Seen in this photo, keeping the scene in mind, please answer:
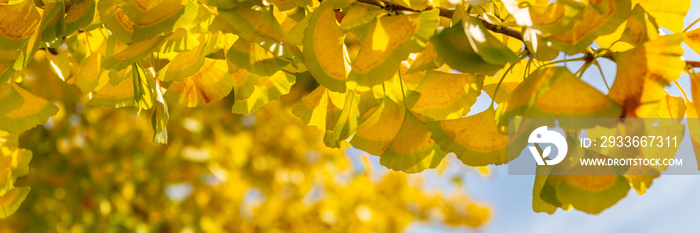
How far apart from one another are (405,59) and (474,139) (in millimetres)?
100

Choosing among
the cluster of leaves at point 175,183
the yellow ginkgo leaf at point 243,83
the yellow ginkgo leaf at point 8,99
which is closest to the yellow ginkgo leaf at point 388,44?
the yellow ginkgo leaf at point 243,83

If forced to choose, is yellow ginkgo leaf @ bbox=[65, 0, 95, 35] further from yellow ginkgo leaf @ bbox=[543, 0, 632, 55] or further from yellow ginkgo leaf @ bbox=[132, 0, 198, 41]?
yellow ginkgo leaf @ bbox=[543, 0, 632, 55]

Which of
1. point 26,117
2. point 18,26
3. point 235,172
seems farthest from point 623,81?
point 235,172

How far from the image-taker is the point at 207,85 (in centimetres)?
70

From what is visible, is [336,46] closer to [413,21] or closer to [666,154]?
[413,21]

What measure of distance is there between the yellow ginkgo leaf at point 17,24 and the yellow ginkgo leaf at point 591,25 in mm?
476

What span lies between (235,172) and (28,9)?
220 cm

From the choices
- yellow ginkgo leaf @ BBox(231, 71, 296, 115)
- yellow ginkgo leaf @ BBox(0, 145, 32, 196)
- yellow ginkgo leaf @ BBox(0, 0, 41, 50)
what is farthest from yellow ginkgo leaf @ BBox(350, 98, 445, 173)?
yellow ginkgo leaf @ BBox(0, 145, 32, 196)

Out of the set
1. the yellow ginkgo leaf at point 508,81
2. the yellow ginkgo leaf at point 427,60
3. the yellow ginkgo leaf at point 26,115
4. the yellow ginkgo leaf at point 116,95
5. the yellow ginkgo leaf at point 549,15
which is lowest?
the yellow ginkgo leaf at point 26,115

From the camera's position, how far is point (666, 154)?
473 millimetres

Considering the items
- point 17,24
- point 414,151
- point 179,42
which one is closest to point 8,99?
point 17,24

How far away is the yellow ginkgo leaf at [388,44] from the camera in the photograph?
43 centimetres

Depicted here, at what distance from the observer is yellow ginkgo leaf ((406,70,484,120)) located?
57 centimetres

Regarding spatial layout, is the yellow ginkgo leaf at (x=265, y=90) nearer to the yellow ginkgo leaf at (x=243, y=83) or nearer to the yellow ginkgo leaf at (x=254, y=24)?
the yellow ginkgo leaf at (x=243, y=83)
